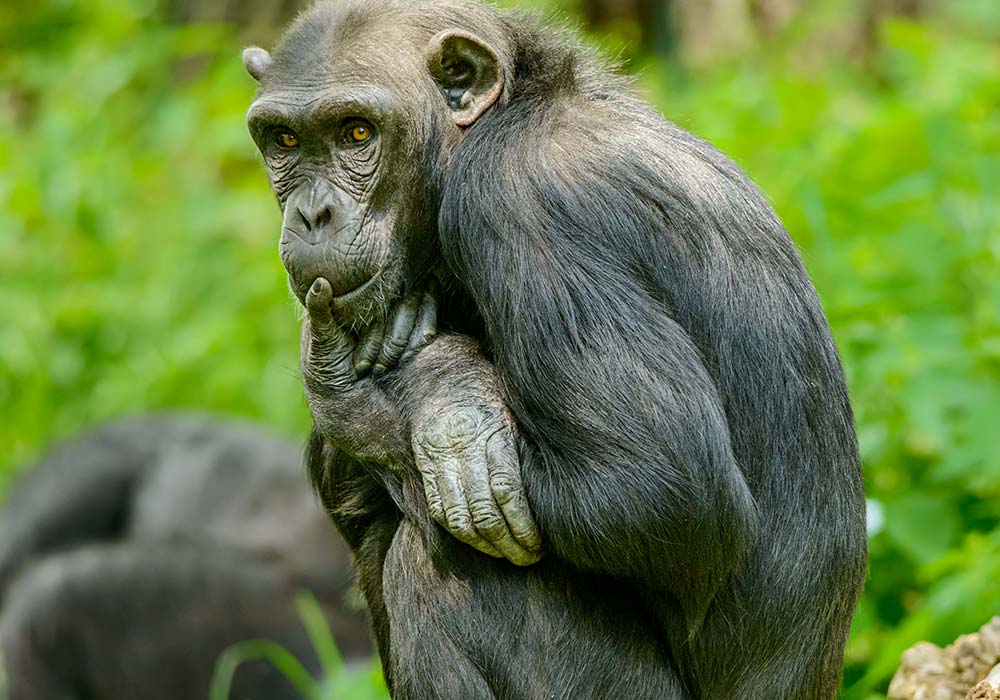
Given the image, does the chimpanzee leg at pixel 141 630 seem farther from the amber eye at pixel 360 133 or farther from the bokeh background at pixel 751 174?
the amber eye at pixel 360 133

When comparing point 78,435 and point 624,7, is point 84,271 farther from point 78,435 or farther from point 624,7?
point 624,7

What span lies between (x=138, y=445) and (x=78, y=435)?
38cm

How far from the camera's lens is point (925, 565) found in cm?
498

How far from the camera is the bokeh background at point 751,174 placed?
17.2ft

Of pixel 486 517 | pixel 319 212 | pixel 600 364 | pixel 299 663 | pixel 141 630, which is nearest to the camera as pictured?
pixel 600 364

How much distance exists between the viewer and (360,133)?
3.61 meters

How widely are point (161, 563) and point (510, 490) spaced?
435 centimetres

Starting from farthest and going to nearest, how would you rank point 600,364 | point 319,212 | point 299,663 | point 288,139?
point 299,663 → point 288,139 → point 319,212 → point 600,364

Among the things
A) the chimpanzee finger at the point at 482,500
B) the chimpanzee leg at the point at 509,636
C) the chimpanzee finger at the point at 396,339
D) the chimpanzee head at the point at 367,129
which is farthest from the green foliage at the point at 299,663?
the chimpanzee head at the point at 367,129

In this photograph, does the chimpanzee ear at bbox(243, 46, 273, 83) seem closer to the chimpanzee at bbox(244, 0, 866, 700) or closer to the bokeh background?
the chimpanzee at bbox(244, 0, 866, 700)

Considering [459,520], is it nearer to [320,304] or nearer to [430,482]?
[430,482]

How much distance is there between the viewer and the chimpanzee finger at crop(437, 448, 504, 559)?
11.3 ft

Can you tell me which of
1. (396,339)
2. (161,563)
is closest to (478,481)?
(396,339)

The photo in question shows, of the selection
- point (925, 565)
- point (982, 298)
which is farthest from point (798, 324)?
point (982, 298)
